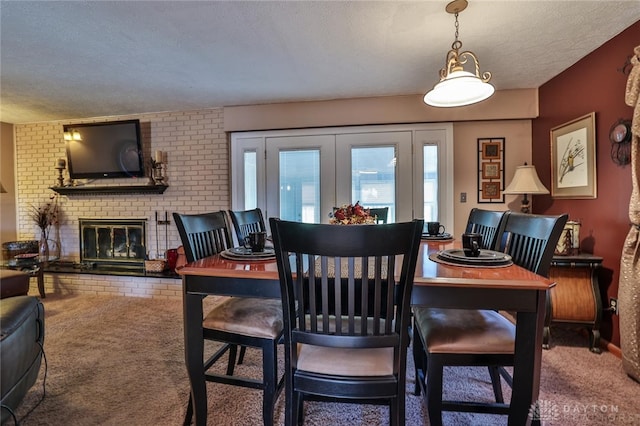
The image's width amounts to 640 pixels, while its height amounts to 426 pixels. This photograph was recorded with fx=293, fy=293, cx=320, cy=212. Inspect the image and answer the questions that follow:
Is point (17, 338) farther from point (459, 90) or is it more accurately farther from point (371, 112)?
point (371, 112)

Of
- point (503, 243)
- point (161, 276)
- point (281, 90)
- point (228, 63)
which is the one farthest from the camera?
point (161, 276)

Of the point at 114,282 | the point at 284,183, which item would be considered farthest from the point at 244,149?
the point at 114,282

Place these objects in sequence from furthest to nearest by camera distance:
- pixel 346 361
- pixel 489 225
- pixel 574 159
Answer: pixel 574 159
pixel 489 225
pixel 346 361

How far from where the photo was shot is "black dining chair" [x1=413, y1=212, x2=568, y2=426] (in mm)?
1168

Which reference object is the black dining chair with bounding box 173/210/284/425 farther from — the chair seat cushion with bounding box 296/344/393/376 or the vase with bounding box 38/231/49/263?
the vase with bounding box 38/231/49/263

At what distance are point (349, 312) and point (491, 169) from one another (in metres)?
2.94

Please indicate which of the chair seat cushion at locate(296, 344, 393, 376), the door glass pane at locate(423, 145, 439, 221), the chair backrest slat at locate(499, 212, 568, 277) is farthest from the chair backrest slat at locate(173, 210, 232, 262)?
the door glass pane at locate(423, 145, 439, 221)

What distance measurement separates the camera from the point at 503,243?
1688 millimetres

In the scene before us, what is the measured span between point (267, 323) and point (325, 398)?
40 cm

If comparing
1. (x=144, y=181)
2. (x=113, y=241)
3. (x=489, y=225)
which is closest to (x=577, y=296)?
(x=489, y=225)

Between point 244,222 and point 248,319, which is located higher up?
point 244,222

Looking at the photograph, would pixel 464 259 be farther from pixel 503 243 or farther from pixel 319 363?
pixel 319 363

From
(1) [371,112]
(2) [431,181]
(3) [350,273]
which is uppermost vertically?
(1) [371,112]

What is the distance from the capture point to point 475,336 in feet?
3.93
